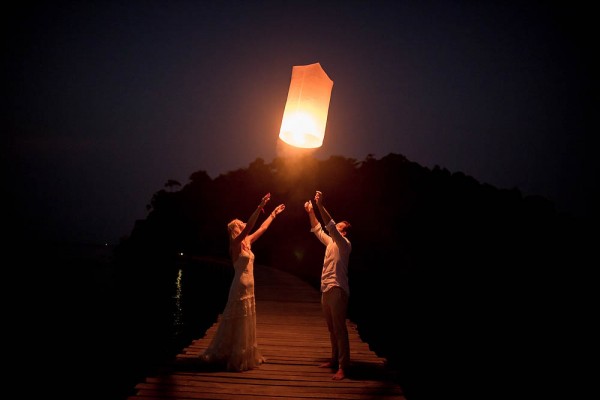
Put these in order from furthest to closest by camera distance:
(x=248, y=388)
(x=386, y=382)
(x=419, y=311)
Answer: (x=419, y=311)
(x=386, y=382)
(x=248, y=388)

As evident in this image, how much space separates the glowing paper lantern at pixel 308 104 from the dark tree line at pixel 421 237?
21.1m

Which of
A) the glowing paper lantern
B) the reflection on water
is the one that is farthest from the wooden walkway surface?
the reflection on water

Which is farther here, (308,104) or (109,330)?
(109,330)

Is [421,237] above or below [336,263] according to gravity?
below

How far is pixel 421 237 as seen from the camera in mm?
45625

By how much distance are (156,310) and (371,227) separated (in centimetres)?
3001

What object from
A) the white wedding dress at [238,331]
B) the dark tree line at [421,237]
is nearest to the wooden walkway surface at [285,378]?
the white wedding dress at [238,331]

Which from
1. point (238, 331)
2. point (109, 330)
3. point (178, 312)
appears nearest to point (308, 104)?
point (238, 331)

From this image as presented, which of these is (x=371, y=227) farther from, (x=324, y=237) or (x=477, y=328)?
(x=324, y=237)

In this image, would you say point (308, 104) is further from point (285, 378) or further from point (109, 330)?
point (109, 330)

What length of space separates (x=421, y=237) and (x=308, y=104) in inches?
1758

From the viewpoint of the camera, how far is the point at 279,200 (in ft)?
151

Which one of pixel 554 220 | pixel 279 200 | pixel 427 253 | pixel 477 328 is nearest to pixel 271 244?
pixel 279 200

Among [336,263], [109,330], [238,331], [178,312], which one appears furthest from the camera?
[178,312]
